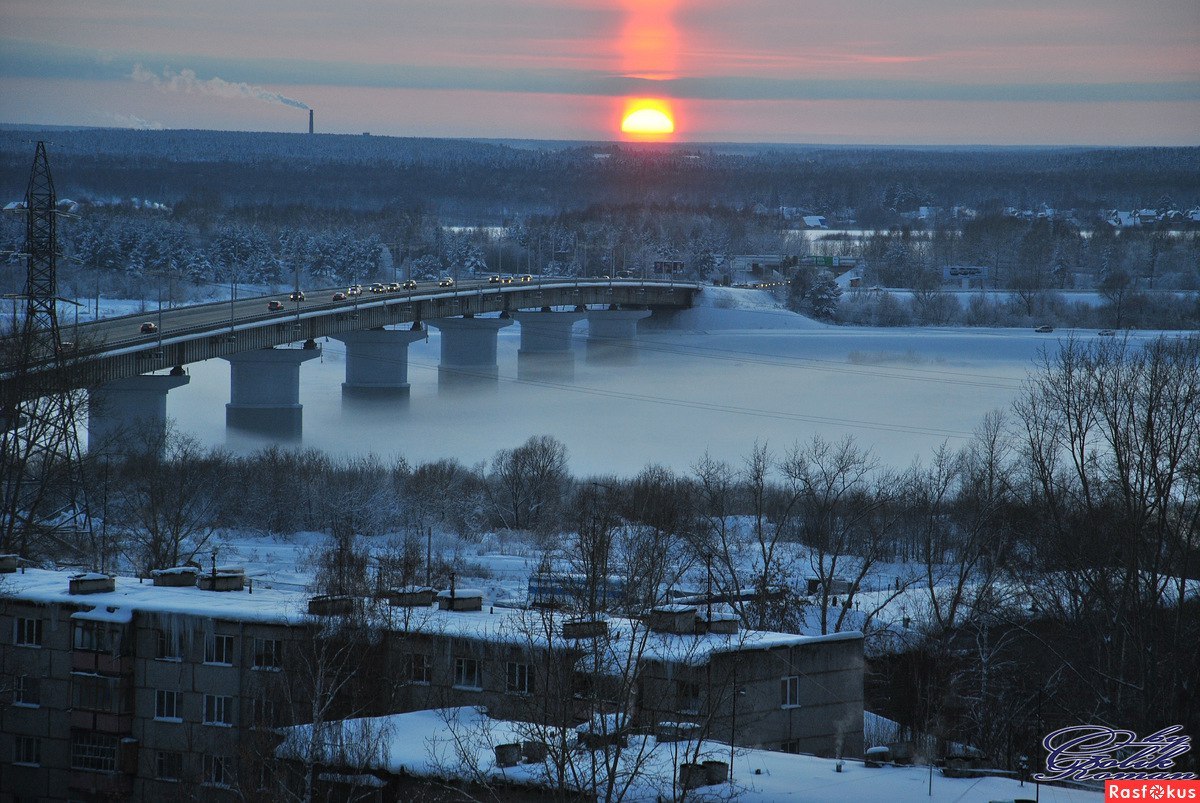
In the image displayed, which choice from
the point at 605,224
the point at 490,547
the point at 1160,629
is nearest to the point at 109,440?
the point at 490,547

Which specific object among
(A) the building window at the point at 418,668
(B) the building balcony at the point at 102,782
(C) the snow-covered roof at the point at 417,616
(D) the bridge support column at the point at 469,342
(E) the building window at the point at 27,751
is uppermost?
(D) the bridge support column at the point at 469,342

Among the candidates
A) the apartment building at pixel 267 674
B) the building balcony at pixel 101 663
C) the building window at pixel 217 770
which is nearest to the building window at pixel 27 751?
the apartment building at pixel 267 674

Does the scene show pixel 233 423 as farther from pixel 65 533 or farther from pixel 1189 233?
pixel 1189 233

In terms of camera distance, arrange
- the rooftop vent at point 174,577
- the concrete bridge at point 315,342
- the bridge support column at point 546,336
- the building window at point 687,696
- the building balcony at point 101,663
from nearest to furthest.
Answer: the building window at point 687,696
the building balcony at point 101,663
the rooftop vent at point 174,577
the concrete bridge at point 315,342
the bridge support column at point 546,336

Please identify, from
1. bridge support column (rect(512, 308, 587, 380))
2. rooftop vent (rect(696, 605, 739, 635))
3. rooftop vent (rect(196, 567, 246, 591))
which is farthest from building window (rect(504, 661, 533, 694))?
bridge support column (rect(512, 308, 587, 380))

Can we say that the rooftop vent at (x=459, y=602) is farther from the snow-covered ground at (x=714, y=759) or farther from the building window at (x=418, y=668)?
the snow-covered ground at (x=714, y=759)

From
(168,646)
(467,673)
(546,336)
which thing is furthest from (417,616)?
(546,336)

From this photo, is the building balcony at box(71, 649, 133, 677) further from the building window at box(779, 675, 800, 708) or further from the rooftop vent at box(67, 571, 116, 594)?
the building window at box(779, 675, 800, 708)
